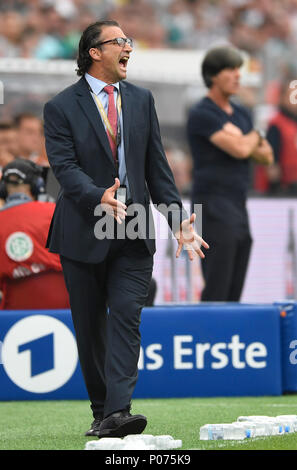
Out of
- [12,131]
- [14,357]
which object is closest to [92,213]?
[14,357]

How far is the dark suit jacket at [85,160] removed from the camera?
17.1 feet

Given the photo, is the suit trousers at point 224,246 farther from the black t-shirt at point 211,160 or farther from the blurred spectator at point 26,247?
the blurred spectator at point 26,247

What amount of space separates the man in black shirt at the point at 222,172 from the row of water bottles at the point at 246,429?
9.83ft

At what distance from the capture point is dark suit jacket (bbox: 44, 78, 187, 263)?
5.20m

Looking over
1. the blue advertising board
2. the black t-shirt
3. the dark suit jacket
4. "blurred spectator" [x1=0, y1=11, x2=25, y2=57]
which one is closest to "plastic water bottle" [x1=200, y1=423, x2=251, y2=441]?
the dark suit jacket

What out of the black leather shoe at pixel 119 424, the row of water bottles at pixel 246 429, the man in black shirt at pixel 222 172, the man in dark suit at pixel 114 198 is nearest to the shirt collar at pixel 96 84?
the man in dark suit at pixel 114 198

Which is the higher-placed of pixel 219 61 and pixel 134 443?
pixel 219 61

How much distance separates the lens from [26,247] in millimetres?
7266

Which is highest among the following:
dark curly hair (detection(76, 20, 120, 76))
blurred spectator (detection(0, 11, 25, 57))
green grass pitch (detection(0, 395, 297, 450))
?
blurred spectator (detection(0, 11, 25, 57))

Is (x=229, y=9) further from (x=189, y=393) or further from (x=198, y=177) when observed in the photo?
(x=189, y=393)

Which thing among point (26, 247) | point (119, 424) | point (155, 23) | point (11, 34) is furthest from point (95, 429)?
point (155, 23)

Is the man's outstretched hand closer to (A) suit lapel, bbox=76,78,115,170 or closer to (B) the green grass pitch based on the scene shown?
(A) suit lapel, bbox=76,78,115,170

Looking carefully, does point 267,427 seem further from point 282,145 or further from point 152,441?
point 282,145

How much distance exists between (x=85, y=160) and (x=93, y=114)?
0.22 meters
